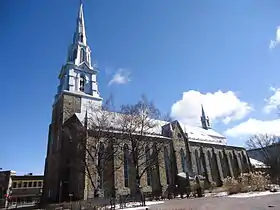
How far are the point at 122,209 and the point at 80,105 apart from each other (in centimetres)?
2309

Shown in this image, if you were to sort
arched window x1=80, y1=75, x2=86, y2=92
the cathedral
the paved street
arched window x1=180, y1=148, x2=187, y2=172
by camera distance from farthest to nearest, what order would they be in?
arched window x1=180, y1=148, x2=187, y2=172 < arched window x1=80, y1=75, x2=86, y2=92 < the cathedral < the paved street

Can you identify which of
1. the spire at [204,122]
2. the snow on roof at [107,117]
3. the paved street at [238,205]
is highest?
the spire at [204,122]

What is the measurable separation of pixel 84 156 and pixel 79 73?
19565 mm

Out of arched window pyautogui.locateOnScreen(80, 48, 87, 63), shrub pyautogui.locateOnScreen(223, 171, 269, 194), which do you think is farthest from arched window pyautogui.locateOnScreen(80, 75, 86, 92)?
shrub pyautogui.locateOnScreen(223, 171, 269, 194)

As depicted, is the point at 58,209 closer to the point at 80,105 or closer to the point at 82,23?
the point at 80,105

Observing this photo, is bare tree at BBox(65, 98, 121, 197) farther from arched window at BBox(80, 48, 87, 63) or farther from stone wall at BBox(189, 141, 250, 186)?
stone wall at BBox(189, 141, 250, 186)

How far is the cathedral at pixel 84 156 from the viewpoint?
32.3 meters

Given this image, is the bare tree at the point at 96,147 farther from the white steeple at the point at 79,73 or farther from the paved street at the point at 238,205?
the paved street at the point at 238,205

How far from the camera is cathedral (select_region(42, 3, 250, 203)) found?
3231 centimetres

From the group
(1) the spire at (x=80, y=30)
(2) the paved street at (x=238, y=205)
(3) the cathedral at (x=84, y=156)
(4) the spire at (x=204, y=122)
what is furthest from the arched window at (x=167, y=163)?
(4) the spire at (x=204, y=122)

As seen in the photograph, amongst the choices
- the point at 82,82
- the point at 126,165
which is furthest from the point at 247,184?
the point at 82,82

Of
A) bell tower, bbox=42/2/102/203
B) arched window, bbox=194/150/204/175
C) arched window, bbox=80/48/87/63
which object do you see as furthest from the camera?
arched window, bbox=194/150/204/175

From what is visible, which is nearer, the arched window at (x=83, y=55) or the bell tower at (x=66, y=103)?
the bell tower at (x=66, y=103)

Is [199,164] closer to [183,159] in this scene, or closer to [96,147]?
Result: [183,159]
